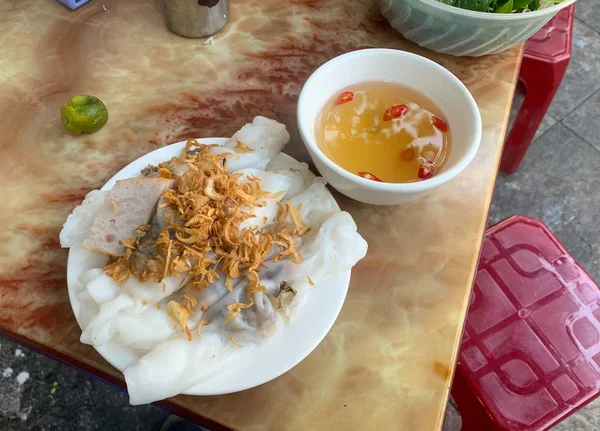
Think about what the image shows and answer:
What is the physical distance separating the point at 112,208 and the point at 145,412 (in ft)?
4.11

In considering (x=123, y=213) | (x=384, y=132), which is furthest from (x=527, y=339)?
(x=123, y=213)

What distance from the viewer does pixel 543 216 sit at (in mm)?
2670

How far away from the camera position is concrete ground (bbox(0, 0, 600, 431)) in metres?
2.09

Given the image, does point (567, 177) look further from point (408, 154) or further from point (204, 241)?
point (204, 241)

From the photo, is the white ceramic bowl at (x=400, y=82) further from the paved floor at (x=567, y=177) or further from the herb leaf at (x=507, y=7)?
the paved floor at (x=567, y=177)

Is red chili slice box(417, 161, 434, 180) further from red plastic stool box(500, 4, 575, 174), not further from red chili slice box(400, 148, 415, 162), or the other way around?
red plastic stool box(500, 4, 575, 174)

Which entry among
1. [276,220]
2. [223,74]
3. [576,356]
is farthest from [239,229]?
[576,356]

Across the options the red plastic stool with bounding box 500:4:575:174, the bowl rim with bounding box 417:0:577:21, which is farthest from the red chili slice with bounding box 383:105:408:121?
the red plastic stool with bounding box 500:4:575:174

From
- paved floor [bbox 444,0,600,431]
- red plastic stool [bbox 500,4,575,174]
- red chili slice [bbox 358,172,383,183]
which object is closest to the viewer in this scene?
red chili slice [bbox 358,172,383,183]

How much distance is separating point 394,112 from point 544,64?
1015 mm

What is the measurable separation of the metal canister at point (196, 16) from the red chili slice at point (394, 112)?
0.67 metres

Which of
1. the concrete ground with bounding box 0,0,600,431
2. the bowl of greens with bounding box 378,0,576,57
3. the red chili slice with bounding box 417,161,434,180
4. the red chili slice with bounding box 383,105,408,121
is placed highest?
the bowl of greens with bounding box 378,0,576,57

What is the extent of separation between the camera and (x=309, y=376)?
1199 mm

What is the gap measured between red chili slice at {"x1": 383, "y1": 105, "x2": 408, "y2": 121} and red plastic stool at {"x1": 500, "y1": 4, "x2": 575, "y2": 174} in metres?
0.95
